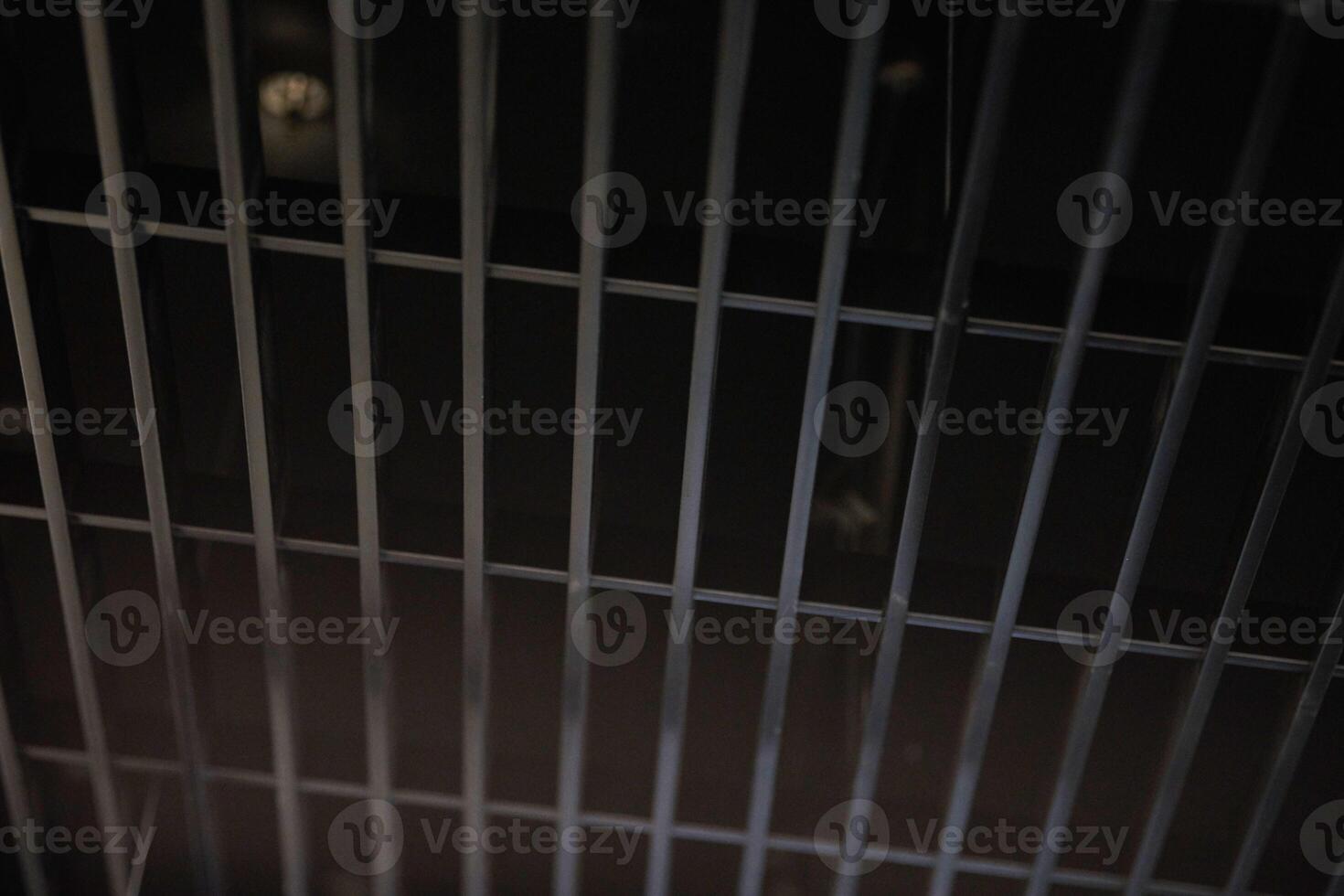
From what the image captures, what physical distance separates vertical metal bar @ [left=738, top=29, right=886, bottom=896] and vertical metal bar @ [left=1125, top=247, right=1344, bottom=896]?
7.59 feet

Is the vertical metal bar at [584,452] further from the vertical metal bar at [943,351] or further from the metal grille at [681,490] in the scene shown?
the vertical metal bar at [943,351]

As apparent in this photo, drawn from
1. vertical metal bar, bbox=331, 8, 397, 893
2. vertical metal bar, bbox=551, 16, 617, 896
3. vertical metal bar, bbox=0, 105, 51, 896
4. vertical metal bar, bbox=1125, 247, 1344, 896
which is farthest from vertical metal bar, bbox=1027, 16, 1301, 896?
vertical metal bar, bbox=0, 105, 51, 896

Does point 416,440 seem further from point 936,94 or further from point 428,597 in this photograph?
point 936,94

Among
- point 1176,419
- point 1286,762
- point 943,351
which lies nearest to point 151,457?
point 943,351

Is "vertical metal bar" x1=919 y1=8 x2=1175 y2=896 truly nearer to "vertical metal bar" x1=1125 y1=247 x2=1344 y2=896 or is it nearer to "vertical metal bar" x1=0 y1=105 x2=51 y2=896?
"vertical metal bar" x1=1125 y1=247 x2=1344 y2=896

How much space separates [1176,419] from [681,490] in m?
2.64

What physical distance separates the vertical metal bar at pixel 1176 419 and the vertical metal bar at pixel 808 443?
5.61 feet

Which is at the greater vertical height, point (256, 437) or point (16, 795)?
point (256, 437)

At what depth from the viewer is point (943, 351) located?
5.85m

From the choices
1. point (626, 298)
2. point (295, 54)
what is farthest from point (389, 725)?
point (295, 54)

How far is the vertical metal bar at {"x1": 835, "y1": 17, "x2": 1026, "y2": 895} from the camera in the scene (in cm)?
525

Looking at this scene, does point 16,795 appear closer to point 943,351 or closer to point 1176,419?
point 943,351

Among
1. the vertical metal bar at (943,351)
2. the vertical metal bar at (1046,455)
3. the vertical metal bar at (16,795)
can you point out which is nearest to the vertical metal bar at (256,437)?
the vertical metal bar at (16,795)

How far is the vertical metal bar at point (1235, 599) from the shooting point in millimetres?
5652
